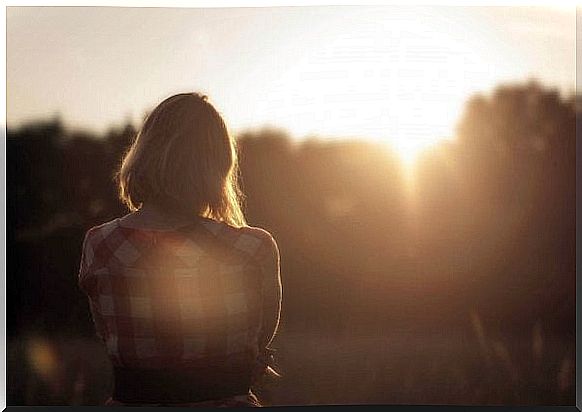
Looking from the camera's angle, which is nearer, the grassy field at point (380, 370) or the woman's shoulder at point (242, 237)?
the woman's shoulder at point (242, 237)

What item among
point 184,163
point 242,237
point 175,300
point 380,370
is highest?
point 184,163

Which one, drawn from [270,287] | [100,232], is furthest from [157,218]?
[270,287]

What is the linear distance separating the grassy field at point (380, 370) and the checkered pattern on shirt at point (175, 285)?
343 cm

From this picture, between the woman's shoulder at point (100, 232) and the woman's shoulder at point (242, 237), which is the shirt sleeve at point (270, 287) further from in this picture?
the woman's shoulder at point (100, 232)

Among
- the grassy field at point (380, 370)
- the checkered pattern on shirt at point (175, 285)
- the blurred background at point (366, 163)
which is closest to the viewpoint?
the checkered pattern on shirt at point (175, 285)

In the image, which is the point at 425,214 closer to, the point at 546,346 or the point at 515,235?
the point at 515,235

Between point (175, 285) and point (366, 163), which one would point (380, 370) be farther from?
point (175, 285)

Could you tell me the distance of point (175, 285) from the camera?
1863 millimetres

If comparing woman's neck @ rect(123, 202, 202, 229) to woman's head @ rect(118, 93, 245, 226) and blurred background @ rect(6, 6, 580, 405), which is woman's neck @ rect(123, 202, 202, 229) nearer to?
woman's head @ rect(118, 93, 245, 226)

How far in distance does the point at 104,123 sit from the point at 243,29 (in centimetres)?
95

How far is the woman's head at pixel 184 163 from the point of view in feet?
6.22

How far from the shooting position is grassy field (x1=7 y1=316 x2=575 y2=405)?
5.10 m

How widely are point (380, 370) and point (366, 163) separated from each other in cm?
121

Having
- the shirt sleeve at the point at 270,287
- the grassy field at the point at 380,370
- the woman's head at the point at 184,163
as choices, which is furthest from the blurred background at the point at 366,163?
the shirt sleeve at the point at 270,287
